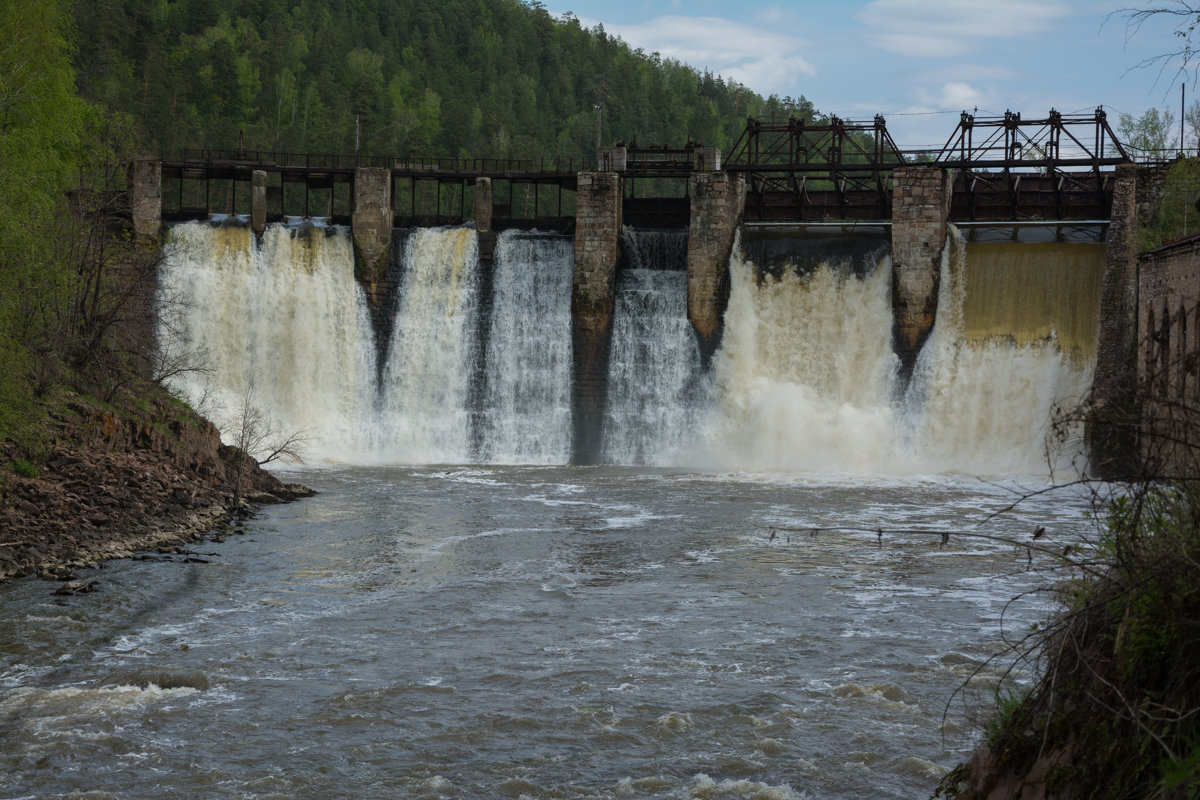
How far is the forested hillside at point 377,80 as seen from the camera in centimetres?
7538

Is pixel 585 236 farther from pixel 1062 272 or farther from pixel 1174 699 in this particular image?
pixel 1174 699

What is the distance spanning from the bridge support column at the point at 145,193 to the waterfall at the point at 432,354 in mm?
7901

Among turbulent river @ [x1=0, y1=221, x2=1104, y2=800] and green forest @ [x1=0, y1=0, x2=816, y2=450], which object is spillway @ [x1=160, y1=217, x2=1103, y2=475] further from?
green forest @ [x1=0, y1=0, x2=816, y2=450]

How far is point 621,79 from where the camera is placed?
106 m

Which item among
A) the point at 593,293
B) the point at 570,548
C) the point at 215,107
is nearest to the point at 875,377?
the point at 593,293

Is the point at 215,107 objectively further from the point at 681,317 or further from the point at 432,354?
the point at 681,317

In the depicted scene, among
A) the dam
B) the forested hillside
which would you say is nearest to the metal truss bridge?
the dam

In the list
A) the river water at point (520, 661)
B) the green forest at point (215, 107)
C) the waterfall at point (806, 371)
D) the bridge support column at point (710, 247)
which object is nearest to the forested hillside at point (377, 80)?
the green forest at point (215, 107)

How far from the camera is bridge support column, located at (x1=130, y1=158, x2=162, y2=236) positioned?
37.8 metres

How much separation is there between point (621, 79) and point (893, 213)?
7580cm

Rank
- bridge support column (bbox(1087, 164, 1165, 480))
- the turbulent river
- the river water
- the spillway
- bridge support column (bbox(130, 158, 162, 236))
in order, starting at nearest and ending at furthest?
the river water → the turbulent river → bridge support column (bbox(1087, 164, 1165, 480)) → the spillway → bridge support column (bbox(130, 158, 162, 236))

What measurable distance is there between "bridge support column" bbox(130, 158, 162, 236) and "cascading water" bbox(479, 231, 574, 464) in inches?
423

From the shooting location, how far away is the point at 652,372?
36.8 metres

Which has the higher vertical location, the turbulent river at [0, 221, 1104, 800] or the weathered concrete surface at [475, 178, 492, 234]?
the weathered concrete surface at [475, 178, 492, 234]
